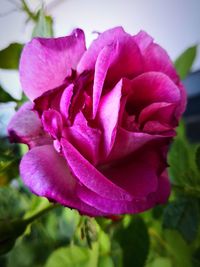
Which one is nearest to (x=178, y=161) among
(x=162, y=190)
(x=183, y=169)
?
(x=183, y=169)

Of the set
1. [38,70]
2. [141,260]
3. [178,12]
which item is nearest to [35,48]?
[38,70]

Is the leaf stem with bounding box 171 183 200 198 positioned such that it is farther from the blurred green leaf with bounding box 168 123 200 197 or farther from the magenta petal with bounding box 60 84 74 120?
the magenta petal with bounding box 60 84 74 120

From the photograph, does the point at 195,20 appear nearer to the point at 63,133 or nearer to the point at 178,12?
the point at 178,12

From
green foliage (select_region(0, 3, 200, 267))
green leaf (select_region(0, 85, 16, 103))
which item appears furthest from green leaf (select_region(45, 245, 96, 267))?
green leaf (select_region(0, 85, 16, 103))

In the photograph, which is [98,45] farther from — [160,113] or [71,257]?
[71,257]

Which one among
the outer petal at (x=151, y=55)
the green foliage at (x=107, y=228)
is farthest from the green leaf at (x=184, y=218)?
the outer petal at (x=151, y=55)

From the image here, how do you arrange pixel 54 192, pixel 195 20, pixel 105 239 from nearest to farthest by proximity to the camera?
pixel 54 192 → pixel 105 239 → pixel 195 20
